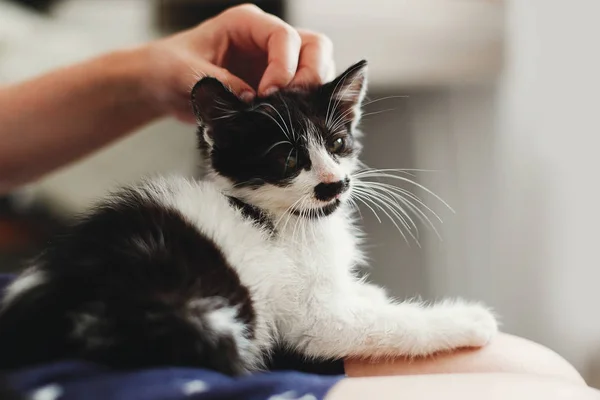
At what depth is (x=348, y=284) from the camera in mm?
968

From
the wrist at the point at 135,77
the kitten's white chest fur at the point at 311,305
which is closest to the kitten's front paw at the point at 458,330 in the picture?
the kitten's white chest fur at the point at 311,305

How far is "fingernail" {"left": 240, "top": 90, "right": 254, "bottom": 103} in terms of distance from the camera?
39.0 inches

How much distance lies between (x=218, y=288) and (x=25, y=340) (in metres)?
0.23

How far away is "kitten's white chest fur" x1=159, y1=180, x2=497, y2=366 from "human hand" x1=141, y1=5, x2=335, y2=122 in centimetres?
22

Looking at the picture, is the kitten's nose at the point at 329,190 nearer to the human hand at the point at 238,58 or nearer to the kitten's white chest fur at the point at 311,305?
the kitten's white chest fur at the point at 311,305

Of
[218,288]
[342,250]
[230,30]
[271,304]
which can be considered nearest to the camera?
[218,288]

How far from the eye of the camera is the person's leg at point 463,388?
0.65 m

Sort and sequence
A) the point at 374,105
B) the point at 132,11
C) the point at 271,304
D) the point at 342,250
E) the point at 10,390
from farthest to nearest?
the point at 132,11, the point at 374,105, the point at 342,250, the point at 271,304, the point at 10,390

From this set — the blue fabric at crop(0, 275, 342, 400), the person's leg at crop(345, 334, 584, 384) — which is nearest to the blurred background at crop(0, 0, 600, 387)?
the person's leg at crop(345, 334, 584, 384)

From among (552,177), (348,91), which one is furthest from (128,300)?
(552,177)

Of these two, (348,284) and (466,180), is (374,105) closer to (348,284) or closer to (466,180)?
(466,180)

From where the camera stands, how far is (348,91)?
105cm

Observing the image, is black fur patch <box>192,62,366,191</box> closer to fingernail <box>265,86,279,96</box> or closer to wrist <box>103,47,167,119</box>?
fingernail <box>265,86,279,96</box>

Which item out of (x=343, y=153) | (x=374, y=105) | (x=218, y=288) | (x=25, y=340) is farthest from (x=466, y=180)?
(x=25, y=340)
